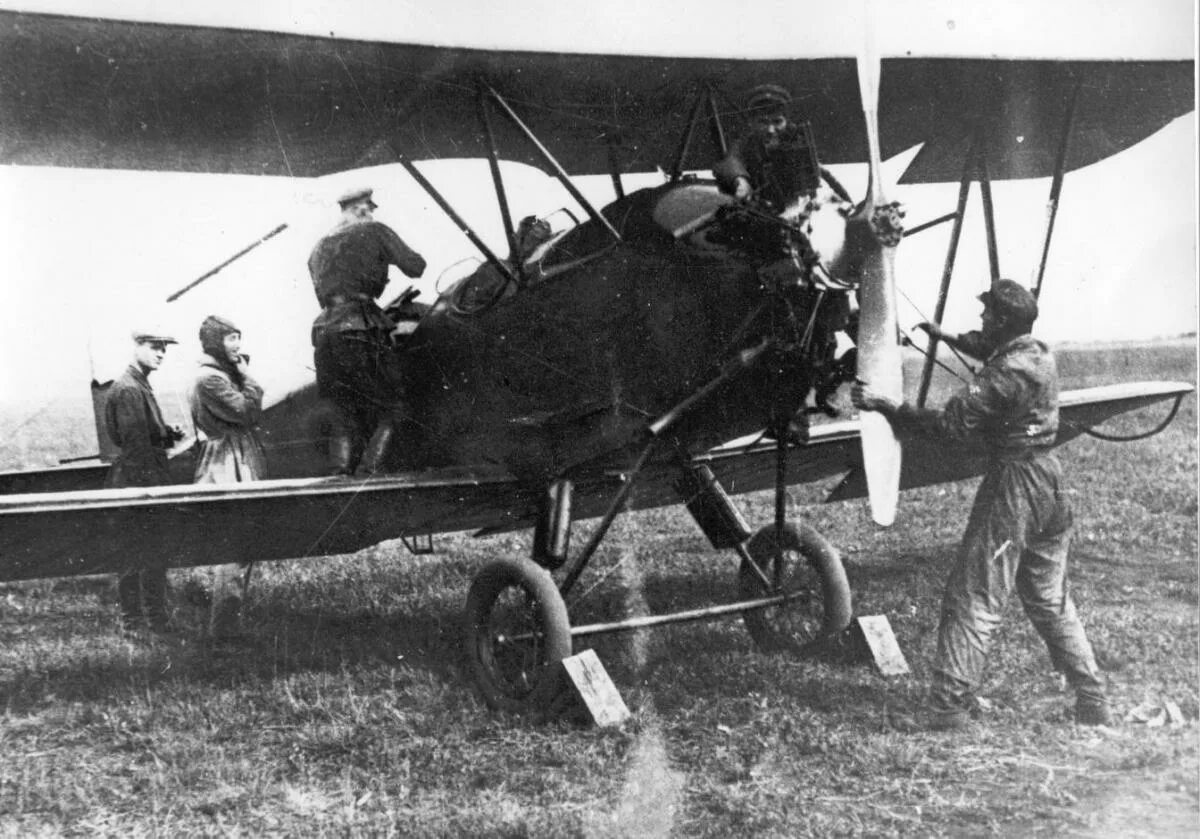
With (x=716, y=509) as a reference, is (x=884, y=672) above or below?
below

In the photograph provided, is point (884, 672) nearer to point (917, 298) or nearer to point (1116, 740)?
point (1116, 740)

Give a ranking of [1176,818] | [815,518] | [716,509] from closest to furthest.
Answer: [1176,818] < [716,509] < [815,518]

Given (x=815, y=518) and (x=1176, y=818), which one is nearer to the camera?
(x=1176, y=818)

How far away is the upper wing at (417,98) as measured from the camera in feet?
14.2

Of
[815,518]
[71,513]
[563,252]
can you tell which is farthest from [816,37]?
[815,518]

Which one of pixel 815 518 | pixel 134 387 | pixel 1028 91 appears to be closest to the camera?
pixel 1028 91

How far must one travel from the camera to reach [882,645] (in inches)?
190

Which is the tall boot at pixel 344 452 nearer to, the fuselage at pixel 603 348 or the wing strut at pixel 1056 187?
the fuselage at pixel 603 348

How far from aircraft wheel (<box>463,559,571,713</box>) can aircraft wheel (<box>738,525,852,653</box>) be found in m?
1.20

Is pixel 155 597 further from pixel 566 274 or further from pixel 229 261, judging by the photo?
pixel 566 274

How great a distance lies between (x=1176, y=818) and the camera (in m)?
3.38

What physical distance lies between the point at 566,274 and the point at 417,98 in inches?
50.2

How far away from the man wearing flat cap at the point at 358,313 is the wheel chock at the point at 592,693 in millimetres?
1873

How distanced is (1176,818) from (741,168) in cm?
280
